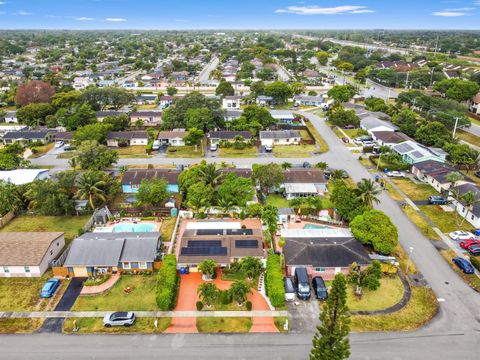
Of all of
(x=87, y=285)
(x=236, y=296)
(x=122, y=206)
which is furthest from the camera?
(x=122, y=206)

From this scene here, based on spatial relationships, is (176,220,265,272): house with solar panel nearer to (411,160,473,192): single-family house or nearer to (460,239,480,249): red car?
(460,239,480,249): red car

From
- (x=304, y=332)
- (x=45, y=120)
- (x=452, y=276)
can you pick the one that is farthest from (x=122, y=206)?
(x=45, y=120)

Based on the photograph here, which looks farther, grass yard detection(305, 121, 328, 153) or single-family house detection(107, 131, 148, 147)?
single-family house detection(107, 131, 148, 147)

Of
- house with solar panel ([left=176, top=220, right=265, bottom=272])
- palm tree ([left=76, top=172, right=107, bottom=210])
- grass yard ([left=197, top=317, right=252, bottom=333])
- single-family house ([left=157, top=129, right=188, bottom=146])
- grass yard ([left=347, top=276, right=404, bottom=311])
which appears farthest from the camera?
single-family house ([left=157, top=129, right=188, bottom=146])

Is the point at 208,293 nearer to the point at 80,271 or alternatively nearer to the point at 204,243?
the point at 204,243

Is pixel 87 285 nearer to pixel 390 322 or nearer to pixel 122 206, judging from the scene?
pixel 122 206

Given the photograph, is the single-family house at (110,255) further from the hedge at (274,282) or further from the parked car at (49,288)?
the hedge at (274,282)

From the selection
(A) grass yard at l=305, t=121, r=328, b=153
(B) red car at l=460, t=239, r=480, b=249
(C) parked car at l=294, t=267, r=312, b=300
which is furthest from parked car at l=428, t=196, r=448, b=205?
(C) parked car at l=294, t=267, r=312, b=300
